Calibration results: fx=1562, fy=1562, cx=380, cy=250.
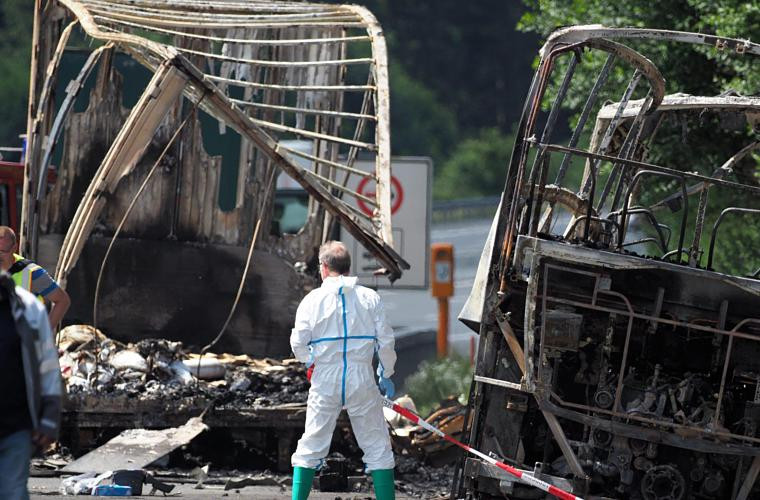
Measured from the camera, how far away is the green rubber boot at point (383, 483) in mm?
9328

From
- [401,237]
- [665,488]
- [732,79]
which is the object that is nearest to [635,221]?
[732,79]

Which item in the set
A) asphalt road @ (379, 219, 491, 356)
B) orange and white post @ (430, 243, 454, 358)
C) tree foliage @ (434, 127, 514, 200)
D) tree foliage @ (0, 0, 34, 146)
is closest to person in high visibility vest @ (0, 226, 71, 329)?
orange and white post @ (430, 243, 454, 358)

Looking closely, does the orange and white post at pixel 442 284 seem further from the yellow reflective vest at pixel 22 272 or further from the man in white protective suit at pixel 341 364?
the man in white protective suit at pixel 341 364

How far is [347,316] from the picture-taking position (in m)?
9.19

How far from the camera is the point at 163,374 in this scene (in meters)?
12.9

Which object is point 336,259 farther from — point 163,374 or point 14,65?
point 14,65

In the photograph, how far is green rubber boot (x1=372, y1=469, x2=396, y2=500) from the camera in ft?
30.6

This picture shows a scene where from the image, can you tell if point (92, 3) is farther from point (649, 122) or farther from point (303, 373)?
point (649, 122)

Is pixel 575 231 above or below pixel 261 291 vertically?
above

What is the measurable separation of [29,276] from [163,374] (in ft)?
9.96

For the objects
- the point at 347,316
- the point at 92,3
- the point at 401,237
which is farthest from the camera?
the point at 401,237

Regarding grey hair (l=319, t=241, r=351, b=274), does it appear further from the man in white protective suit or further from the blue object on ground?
the blue object on ground

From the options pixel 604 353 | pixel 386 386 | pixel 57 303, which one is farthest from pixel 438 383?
pixel 386 386

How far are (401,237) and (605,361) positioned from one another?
913 centimetres
